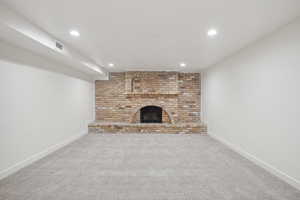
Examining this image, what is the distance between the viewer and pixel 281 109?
7.55 ft

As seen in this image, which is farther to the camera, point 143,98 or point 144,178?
point 143,98

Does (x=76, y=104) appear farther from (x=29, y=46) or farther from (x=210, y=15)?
(x=210, y=15)

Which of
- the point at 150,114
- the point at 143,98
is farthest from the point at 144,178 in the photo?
the point at 150,114

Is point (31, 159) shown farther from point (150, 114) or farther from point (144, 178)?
point (150, 114)

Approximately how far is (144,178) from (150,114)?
417 cm

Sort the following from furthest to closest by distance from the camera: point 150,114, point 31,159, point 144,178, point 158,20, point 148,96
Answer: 1. point 150,114
2. point 148,96
3. point 31,159
4. point 144,178
5. point 158,20

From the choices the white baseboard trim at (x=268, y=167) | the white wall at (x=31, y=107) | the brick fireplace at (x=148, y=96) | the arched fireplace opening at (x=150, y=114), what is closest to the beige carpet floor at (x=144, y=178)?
the white baseboard trim at (x=268, y=167)

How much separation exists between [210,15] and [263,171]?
257 centimetres

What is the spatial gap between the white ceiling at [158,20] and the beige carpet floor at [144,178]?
2260 millimetres

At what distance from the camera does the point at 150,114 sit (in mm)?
6469

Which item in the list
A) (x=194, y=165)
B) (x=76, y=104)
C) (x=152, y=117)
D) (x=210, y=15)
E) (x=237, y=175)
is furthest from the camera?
(x=152, y=117)

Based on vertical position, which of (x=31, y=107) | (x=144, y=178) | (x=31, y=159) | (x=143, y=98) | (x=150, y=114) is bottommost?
(x=144, y=178)

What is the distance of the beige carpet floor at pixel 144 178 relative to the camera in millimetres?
1944

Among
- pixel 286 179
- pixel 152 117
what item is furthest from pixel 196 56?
pixel 152 117
